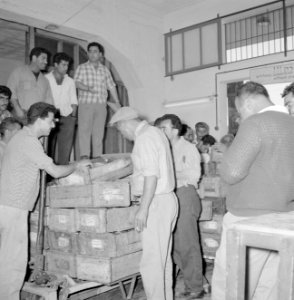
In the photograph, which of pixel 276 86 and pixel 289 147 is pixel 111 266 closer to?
pixel 289 147

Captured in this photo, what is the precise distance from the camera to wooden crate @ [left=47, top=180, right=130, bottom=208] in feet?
11.3

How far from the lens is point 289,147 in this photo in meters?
2.34

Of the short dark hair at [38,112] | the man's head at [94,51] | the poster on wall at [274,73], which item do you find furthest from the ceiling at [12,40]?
the short dark hair at [38,112]

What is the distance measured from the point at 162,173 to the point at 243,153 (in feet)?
3.30

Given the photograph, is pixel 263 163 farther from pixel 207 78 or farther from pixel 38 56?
pixel 207 78

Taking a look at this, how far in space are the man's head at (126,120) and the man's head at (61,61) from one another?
8.11ft

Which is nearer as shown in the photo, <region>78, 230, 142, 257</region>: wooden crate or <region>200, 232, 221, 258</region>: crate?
<region>78, 230, 142, 257</region>: wooden crate

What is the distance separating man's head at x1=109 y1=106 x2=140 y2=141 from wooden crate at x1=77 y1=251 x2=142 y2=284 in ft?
3.69

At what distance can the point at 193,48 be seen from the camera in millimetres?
8844

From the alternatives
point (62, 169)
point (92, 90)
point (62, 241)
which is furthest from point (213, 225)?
point (92, 90)

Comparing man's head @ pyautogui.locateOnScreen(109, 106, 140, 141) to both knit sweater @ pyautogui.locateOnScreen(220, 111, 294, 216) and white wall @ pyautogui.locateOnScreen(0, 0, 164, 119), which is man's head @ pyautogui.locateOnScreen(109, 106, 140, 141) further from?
white wall @ pyautogui.locateOnScreen(0, 0, 164, 119)

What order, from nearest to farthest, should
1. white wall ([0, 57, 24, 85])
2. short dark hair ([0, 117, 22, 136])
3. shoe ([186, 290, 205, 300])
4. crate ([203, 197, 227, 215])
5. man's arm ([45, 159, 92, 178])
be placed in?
man's arm ([45, 159, 92, 178])
shoe ([186, 290, 205, 300])
short dark hair ([0, 117, 22, 136])
crate ([203, 197, 227, 215])
white wall ([0, 57, 24, 85])

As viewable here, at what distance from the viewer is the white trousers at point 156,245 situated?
307cm

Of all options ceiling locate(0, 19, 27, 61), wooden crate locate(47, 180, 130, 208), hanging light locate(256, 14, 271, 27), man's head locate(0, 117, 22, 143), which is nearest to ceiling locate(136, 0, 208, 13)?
hanging light locate(256, 14, 271, 27)
